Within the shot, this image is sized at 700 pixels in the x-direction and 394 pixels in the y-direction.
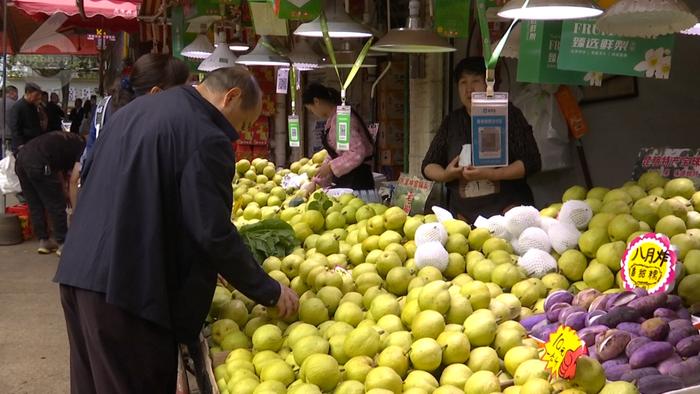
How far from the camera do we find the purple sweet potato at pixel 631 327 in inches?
78.9

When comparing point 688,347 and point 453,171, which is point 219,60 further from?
point 688,347

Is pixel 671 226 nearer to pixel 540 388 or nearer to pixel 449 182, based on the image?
pixel 540 388

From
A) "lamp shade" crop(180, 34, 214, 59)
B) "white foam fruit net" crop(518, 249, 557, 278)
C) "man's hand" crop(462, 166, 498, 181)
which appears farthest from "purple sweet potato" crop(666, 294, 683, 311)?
"lamp shade" crop(180, 34, 214, 59)

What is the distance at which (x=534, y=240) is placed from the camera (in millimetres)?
2836

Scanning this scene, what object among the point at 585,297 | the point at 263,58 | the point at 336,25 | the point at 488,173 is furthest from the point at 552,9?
the point at 263,58

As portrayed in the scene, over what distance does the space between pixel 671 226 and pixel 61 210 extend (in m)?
A: 7.91

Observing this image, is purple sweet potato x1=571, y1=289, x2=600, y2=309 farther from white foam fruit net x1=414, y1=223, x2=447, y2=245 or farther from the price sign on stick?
white foam fruit net x1=414, y1=223, x2=447, y2=245

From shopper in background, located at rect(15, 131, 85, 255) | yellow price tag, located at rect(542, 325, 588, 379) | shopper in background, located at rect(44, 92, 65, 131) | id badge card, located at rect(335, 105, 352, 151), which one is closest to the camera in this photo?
yellow price tag, located at rect(542, 325, 588, 379)

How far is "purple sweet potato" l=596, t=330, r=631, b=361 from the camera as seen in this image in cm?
193

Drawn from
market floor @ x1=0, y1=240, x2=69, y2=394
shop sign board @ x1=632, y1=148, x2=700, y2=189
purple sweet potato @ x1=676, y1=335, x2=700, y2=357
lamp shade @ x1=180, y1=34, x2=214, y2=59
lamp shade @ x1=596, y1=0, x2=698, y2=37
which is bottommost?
market floor @ x1=0, y1=240, x2=69, y2=394

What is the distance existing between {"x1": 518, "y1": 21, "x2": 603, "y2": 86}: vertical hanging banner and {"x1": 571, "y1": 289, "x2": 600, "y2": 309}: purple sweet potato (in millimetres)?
1469

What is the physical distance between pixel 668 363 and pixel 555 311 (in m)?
0.45

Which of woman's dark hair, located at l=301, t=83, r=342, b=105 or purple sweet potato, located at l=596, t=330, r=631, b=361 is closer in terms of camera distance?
purple sweet potato, located at l=596, t=330, r=631, b=361

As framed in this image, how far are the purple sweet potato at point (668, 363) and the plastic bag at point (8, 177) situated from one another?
8917mm
